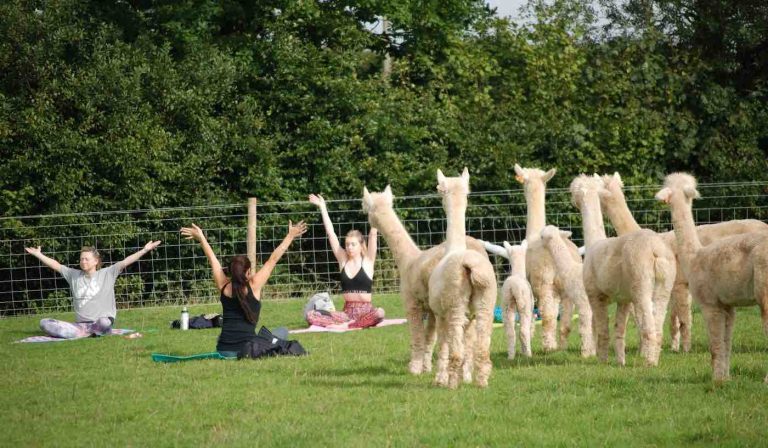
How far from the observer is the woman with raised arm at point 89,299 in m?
16.4

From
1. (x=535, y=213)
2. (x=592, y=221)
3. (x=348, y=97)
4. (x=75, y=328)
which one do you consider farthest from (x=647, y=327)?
(x=348, y=97)

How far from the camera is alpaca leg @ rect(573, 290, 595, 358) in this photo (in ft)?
40.3

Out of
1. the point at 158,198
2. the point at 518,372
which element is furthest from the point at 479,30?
the point at 518,372

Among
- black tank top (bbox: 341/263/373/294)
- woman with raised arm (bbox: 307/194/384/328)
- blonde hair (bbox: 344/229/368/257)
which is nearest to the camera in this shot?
woman with raised arm (bbox: 307/194/384/328)

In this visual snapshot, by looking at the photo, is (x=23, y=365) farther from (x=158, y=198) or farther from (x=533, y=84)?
(x=533, y=84)

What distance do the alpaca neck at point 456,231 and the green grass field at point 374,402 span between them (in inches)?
49.4

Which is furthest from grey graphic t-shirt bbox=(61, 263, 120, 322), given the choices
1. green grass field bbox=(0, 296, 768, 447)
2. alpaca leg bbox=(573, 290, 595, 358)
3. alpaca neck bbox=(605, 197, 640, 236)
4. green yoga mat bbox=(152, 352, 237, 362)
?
alpaca neck bbox=(605, 197, 640, 236)

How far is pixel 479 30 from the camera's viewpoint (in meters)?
30.2

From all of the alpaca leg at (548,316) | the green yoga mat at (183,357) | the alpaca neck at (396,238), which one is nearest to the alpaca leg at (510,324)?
the alpaca leg at (548,316)

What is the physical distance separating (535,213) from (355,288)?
13.0ft

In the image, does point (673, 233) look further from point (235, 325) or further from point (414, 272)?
point (235, 325)

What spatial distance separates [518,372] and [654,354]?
1.40 metres

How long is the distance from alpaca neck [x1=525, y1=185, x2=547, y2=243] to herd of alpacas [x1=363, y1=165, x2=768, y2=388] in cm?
2

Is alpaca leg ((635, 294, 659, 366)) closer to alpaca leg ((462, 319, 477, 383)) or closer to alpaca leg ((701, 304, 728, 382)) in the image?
alpaca leg ((701, 304, 728, 382))
